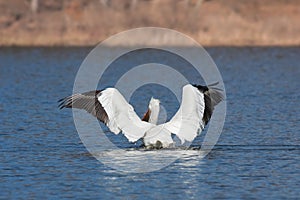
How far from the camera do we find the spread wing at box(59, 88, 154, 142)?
1161cm

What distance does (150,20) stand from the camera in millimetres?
36531

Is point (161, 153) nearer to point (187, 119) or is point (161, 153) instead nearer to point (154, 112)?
point (187, 119)

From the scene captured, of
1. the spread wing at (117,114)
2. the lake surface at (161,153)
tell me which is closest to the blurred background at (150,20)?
the lake surface at (161,153)

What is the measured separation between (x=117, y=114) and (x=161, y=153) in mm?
748

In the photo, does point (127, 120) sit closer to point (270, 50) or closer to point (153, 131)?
point (153, 131)

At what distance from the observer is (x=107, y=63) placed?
2972 centimetres

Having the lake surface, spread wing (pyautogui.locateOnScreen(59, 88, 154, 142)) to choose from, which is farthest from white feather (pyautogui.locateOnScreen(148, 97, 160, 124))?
the lake surface

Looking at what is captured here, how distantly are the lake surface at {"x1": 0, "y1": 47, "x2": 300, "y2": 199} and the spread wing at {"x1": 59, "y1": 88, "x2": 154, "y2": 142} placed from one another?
0.52 meters

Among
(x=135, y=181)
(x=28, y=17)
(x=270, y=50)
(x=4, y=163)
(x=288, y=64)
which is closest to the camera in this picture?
(x=135, y=181)

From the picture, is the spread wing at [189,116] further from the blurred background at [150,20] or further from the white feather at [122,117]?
the blurred background at [150,20]

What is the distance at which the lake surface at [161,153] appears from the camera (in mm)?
9586

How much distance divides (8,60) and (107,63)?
3596 millimetres

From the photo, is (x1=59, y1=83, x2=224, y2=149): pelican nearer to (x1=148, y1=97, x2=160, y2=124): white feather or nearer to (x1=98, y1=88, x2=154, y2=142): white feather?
(x1=98, y1=88, x2=154, y2=142): white feather

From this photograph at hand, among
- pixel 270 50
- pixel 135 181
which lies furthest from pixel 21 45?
pixel 135 181
